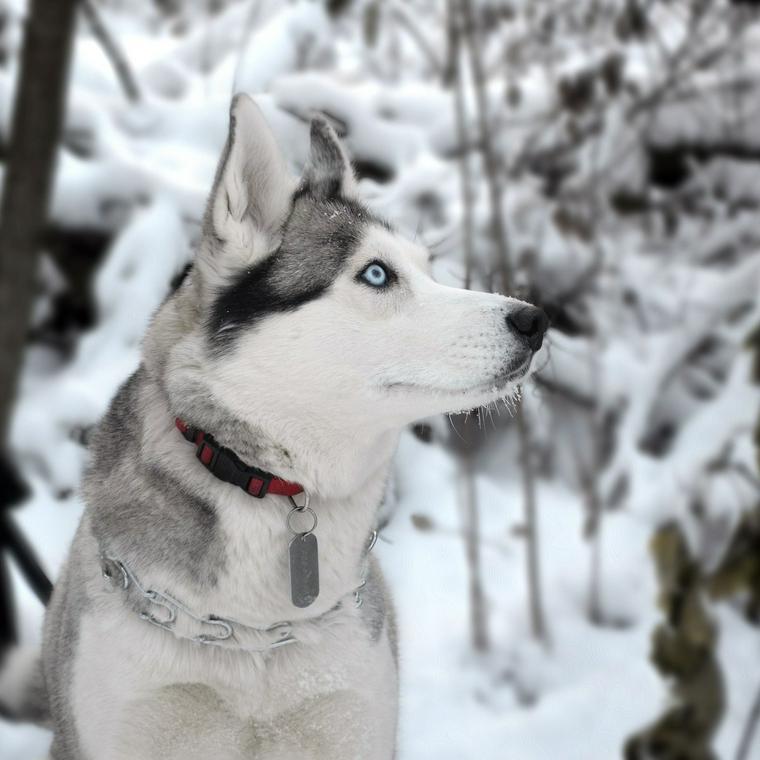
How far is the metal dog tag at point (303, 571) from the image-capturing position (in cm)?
169

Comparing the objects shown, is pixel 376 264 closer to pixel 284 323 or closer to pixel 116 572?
pixel 284 323

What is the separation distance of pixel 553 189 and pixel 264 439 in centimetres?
308

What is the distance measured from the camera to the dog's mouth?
5.40 ft

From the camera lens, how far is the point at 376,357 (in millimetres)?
1654

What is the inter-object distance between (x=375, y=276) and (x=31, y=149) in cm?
253

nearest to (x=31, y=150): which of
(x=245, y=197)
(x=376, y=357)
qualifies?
(x=245, y=197)

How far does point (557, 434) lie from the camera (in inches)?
185

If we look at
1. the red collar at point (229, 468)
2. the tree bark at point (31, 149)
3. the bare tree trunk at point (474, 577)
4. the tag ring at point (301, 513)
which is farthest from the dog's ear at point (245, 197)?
the tree bark at point (31, 149)

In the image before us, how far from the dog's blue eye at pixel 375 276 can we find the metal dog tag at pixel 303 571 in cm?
48

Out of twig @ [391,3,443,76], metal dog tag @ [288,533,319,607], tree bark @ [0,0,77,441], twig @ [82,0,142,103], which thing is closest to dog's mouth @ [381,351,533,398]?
metal dog tag @ [288,533,319,607]

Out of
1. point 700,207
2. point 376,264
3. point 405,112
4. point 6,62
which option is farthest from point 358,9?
point 376,264

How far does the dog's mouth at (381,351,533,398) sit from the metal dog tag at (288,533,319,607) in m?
0.32

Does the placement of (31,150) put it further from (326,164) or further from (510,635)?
(510,635)

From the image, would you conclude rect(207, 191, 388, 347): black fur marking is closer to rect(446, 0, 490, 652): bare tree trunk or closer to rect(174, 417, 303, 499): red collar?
rect(174, 417, 303, 499): red collar
